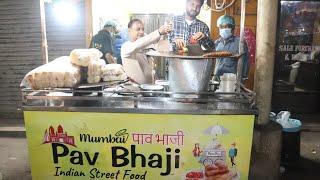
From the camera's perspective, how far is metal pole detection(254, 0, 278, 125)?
426 centimetres

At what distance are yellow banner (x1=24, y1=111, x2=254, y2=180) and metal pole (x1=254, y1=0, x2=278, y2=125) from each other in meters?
0.65

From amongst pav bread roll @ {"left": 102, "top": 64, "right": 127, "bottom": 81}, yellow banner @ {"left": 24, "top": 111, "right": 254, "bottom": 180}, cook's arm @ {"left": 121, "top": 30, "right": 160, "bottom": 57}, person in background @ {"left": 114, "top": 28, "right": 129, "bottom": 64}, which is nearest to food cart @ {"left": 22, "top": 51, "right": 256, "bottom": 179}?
yellow banner @ {"left": 24, "top": 111, "right": 254, "bottom": 180}

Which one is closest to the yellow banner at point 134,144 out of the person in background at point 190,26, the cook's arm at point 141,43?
the cook's arm at point 141,43

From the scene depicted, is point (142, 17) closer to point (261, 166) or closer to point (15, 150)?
point (15, 150)

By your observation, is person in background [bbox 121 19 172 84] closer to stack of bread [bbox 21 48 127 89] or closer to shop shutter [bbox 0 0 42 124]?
stack of bread [bbox 21 48 127 89]

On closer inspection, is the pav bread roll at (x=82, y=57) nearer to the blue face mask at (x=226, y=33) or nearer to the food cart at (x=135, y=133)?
the food cart at (x=135, y=133)

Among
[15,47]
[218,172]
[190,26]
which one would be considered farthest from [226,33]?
[15,47]

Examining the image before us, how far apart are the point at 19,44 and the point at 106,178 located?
5284 millimetres

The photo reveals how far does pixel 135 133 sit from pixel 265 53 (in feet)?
6.47

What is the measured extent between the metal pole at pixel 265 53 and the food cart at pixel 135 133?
40 cm

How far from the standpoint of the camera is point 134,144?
4.11 m

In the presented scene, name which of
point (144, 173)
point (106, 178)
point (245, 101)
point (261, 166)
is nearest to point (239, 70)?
point (245, 101)

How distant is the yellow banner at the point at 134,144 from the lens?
3.98 meters

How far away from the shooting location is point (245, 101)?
404cm
